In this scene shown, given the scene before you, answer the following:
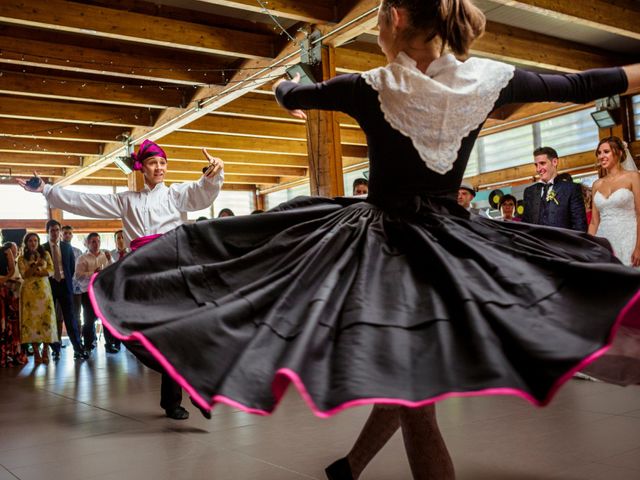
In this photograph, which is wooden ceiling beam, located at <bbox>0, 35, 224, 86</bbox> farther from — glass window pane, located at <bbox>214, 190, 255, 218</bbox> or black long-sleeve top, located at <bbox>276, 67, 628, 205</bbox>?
glass window pane, located at <bbox>214, 190, 255, 218</bbox>

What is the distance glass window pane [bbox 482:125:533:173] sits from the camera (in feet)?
32.9

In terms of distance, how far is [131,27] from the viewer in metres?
6.26

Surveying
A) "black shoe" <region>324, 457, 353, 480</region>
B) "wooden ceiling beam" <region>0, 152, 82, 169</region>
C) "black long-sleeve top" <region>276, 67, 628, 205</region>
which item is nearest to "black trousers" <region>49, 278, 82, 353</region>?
"wooden ceiling beam" <region>0, 152, 82, 169</region>

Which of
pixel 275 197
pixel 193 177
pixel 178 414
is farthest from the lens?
pixel 275 197

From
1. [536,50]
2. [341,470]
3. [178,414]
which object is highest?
[536,50]

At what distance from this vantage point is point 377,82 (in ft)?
4.82

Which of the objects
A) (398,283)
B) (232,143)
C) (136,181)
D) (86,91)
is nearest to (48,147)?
(136,181)

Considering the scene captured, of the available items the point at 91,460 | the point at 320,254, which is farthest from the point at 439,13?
the point at 91,460

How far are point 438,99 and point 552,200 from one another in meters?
3.39

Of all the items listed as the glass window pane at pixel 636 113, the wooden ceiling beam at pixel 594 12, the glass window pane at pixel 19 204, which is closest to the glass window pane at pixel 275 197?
the glass window pane at pixel 19 204

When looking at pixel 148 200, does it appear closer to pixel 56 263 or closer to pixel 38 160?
pixel 56 263

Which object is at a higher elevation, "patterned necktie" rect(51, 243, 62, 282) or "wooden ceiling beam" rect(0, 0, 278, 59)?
"wooden ceiling beam" rect(0, 0, 278, 59)

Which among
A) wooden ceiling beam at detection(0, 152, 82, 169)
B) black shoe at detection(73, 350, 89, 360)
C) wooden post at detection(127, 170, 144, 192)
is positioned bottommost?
black shoe at detection(73, 350, 89, 360)

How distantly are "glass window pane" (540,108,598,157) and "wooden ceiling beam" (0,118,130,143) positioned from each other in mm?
6013
